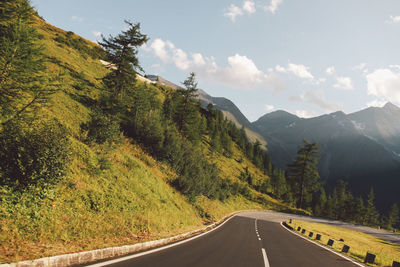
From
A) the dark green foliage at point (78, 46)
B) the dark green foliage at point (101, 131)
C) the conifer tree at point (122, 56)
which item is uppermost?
the dark green foliage at point (78, 46)

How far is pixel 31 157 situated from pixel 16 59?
388cm

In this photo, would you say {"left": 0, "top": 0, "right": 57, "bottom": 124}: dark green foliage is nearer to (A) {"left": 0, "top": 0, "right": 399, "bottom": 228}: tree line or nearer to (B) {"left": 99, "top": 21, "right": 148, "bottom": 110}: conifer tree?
(A) {"left": 0, "top": 0, "right": 399, "bottom": 228}: tree line

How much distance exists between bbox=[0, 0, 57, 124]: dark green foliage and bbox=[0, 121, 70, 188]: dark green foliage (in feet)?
2.86

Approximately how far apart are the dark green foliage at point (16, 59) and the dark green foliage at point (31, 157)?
0.87 m

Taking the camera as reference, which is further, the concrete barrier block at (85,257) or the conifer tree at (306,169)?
the conifer tree at (306,169)

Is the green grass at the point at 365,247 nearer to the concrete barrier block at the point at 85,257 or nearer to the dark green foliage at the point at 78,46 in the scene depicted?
the concrete barrier block at the point at 85,257

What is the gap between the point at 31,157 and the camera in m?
7.72

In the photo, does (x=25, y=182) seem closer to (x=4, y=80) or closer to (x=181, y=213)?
(x=4, y=80)

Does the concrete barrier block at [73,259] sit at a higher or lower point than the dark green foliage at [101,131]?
lower

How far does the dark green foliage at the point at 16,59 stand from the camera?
8202 mm

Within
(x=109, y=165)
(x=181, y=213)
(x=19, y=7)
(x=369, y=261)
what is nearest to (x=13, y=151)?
(x=109, y=165)

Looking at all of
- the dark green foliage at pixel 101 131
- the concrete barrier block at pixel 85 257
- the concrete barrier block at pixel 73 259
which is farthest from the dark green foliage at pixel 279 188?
the concrete barrier block at pixel 73 259

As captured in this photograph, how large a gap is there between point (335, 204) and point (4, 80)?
318 ft

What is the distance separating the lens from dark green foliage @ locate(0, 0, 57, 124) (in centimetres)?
820
